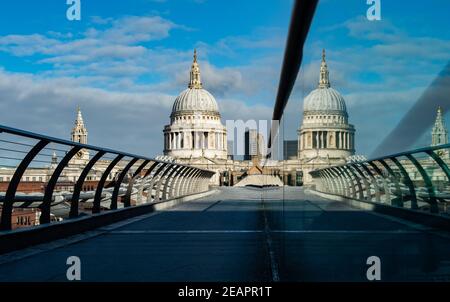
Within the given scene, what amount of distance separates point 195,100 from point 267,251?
161668 mm

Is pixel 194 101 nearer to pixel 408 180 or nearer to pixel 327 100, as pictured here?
pixel 327 100

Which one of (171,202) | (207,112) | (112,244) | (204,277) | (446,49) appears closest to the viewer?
(446,49)

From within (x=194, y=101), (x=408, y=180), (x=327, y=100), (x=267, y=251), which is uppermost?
(x=194, y=101)

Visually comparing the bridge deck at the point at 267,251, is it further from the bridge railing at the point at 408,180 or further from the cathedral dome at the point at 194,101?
the cathedral dome at the point at 194,101

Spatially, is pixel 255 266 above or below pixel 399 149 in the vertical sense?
below

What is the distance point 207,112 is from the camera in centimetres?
16388

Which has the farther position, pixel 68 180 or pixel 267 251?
pixel 68 180

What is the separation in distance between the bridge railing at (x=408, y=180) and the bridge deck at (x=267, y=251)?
7 cm

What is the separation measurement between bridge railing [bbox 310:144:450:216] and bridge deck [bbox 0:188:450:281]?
70 millimetres

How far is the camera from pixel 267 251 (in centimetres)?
652

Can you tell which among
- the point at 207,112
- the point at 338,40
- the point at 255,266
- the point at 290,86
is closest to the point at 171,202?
the point at 255,266

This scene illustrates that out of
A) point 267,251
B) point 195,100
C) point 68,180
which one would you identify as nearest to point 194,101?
point 195,100

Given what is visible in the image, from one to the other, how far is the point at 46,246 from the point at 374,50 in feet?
21.2
